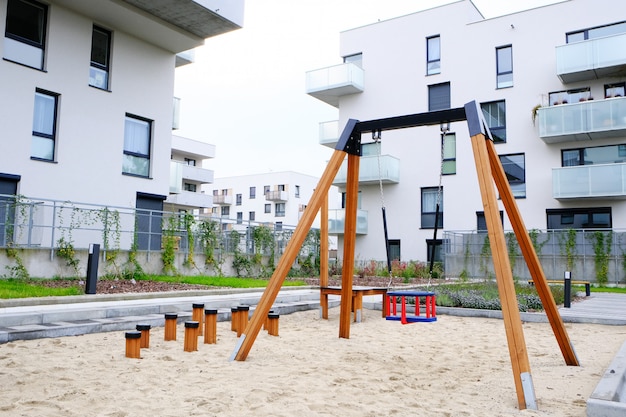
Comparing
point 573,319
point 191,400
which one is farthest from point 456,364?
point 573,319

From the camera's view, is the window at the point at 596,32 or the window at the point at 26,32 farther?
the window at the point at 596,32

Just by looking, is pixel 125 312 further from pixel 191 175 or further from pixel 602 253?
pixel 191 175

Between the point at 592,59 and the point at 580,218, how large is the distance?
296 inches

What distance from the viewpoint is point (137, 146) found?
2017 centimetres

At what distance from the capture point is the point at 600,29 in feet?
83.9

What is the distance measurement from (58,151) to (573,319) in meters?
15.8

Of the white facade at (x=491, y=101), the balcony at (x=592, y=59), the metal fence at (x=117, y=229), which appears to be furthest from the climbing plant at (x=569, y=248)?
the metal fence at (x=117, y=229)

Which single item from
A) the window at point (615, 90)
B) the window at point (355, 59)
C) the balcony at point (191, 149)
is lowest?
the window at point (615, 90)

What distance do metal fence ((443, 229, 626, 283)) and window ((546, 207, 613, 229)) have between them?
77cm

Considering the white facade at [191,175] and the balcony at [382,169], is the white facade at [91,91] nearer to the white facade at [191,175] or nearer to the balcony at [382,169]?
the balcony at [382,169]

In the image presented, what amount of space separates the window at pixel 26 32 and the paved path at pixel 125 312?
960 cm

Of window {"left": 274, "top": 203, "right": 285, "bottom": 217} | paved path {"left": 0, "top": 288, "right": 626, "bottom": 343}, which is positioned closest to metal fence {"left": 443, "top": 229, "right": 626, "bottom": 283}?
paved path {"left": 0, "top": 288, "right": 626, "bottom": 343}

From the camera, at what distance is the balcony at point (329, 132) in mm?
32688

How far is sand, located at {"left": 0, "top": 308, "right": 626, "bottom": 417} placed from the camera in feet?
15.0
